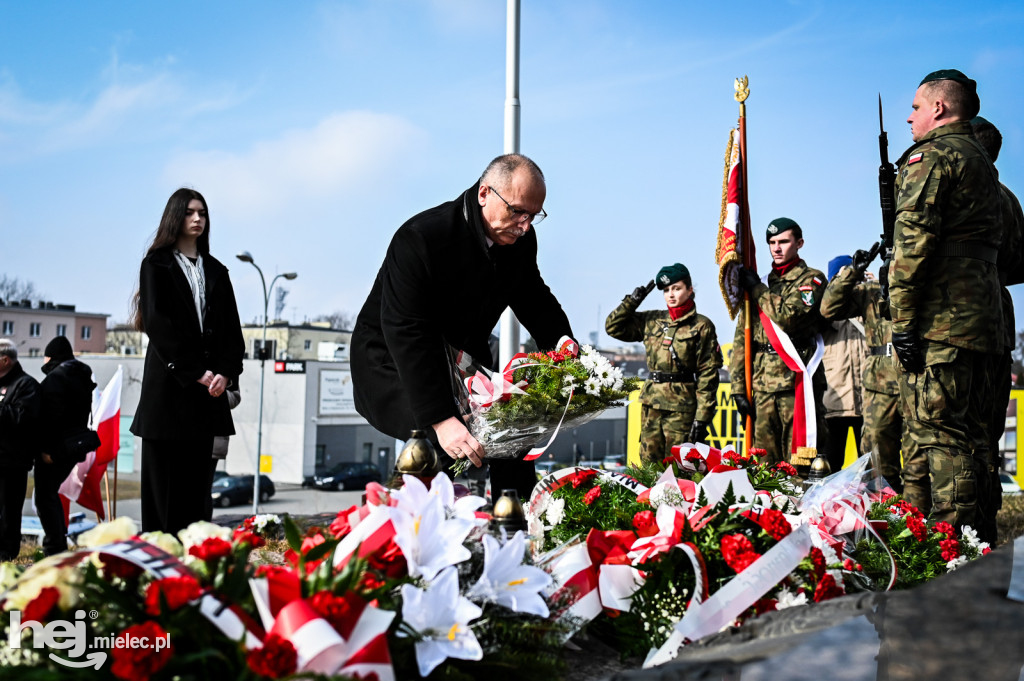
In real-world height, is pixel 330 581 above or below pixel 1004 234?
below

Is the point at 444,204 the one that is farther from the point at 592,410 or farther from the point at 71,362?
the point at 71,362

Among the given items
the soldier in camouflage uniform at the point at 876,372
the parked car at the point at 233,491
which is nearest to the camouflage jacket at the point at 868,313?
the soldier in camouflage uniform at the point at 876,372

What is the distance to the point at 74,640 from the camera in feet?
4.20

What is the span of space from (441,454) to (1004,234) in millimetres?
3214

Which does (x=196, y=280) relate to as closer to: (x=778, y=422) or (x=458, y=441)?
(x=458, y=441)

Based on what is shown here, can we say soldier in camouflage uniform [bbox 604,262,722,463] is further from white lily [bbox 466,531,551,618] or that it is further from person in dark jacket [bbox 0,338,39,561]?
white lily [bbox 466,531,551,618]

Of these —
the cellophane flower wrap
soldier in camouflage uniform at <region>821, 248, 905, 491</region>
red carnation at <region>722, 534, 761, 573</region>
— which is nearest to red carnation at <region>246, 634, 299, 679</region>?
red carnation at <region>722, 534, 761, 573</region>

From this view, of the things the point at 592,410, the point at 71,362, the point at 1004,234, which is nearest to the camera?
the point at 592,410

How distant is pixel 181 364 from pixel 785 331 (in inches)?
176

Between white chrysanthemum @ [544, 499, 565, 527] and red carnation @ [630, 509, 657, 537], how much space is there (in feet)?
1.40

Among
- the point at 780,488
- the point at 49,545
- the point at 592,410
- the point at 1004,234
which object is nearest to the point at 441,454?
the point at 592,410

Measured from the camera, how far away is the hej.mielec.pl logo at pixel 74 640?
1.22 metres

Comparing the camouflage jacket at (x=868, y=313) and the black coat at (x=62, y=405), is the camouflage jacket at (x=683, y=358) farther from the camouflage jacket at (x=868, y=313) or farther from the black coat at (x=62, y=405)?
the black coat at (x=62, y=405)

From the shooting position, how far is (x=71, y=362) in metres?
7.15
